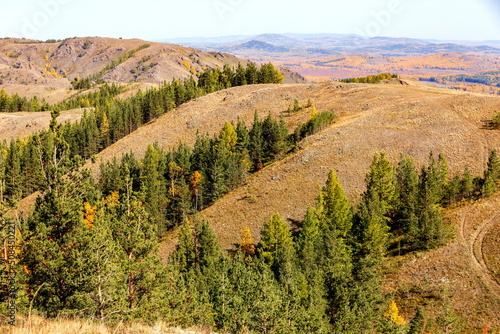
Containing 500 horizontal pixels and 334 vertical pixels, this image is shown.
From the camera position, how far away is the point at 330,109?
115 metres

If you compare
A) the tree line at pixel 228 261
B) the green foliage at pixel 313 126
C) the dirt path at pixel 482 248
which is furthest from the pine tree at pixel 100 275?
the green foliage at pixel 313 126

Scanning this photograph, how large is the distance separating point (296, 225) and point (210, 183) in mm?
29009

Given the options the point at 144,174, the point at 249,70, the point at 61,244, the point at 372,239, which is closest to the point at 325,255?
the point at 372,239

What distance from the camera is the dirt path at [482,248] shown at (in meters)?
46.6

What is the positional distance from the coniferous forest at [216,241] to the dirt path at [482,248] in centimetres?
326

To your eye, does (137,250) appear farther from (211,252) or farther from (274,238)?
(274,238)

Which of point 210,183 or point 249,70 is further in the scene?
point 249,70

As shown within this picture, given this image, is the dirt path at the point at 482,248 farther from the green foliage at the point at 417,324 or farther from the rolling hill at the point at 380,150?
the green foliage at the point at 417,324

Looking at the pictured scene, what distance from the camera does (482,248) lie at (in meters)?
52.8

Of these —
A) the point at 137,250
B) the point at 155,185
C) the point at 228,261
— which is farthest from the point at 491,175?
the point at 155,185

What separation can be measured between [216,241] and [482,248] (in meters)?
39.9

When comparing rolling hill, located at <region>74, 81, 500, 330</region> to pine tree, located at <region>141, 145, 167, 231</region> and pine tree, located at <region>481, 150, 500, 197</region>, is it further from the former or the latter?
pine tree, located at <region>141, 145, 167, 231</region>

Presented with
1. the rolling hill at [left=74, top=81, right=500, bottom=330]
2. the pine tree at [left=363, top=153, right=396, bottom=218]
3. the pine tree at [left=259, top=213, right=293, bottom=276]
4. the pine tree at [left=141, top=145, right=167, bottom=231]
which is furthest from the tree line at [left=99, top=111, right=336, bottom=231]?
the pine tree at [left=363, top=153, right=396, bottom=218]

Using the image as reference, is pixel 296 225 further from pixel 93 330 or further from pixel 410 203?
pixel 93 330
